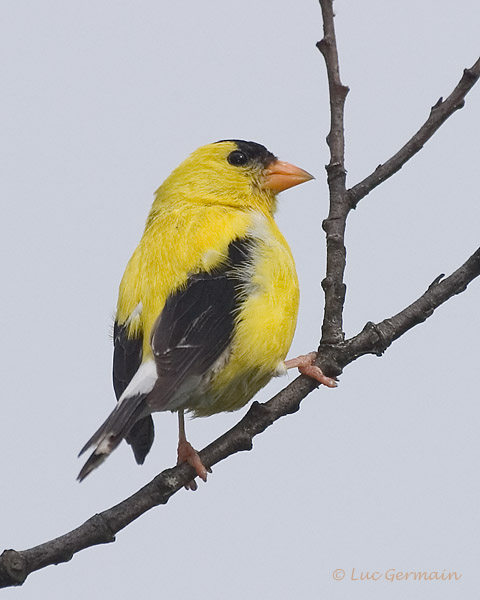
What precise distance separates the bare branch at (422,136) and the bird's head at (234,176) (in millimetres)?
1896

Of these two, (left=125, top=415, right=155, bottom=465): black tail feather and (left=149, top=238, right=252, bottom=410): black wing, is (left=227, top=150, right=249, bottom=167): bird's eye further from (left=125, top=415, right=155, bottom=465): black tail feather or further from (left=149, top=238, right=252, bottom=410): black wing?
(left=125, top=415, right=155, bottom=465): black tail feather

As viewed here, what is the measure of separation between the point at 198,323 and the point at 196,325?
0.08 feet

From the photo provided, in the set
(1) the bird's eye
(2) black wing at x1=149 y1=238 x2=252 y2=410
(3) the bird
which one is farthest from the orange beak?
(2) black wing at x1=149 y1=238 x2=252 y2=410

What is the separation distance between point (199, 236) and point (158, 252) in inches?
10.4

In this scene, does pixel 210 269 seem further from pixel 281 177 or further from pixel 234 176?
pixel 281 177

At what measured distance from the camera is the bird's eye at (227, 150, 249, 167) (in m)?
6.48

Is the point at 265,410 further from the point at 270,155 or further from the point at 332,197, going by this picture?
the point at 270,155

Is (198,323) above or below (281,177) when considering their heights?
below

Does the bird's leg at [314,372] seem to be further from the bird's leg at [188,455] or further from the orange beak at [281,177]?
the orange beak at [281,177]

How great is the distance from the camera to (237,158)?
6496 mm

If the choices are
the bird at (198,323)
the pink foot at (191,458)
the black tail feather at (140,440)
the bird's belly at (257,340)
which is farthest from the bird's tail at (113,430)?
the black tail feather at (140,440)

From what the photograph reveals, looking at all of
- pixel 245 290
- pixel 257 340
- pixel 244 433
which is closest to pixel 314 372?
pixel 244 433

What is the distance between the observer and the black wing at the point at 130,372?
4785 millimetres

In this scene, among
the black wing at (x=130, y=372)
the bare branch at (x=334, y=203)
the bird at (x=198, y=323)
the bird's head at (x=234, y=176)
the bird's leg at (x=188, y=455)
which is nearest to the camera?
the bare branch at (x=334, y=203)
